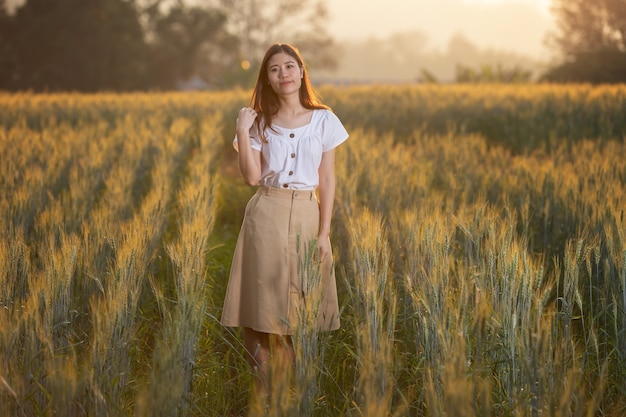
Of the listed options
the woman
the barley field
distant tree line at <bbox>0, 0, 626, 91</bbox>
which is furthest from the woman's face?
distant tree line at <bbox>0, 0, 626, 91</bbox>

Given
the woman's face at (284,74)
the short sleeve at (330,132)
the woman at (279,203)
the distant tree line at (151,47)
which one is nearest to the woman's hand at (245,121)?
the woman at (279,203)

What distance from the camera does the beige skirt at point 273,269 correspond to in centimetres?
286

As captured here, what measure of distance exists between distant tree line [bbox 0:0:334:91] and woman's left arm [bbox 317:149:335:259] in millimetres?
23073

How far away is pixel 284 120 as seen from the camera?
3.05 m

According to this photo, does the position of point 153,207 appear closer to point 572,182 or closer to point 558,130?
point 572,182

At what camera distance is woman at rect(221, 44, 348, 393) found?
288cm

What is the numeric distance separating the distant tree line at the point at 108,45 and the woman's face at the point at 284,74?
23.1 meters

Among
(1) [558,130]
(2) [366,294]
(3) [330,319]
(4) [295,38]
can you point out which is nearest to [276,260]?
(3) [330,319]

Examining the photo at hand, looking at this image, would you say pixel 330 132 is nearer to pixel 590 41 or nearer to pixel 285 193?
pixel 285 193

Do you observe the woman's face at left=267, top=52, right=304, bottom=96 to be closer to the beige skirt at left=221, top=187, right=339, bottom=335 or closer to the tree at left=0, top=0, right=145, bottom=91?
the beige skirt at left=221, top=187, right=339, bottom=335

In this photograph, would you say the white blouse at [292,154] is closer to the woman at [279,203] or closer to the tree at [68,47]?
the woman at [279,203]

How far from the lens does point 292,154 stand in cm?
302

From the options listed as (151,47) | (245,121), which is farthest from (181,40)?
(245,121)

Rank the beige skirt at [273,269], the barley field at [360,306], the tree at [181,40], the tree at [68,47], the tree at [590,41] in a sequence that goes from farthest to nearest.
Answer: the tree at [181,40] < the tree at [68,47] < the tree at [590,41] < the beige skirt at [273,269] < the barley field at [360,306]
